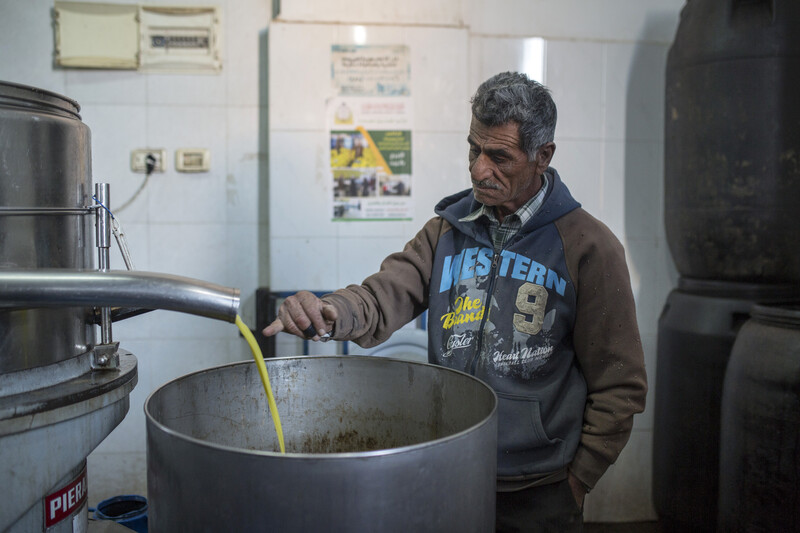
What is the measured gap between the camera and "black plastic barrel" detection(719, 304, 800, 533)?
168 centimetres

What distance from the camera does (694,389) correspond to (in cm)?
211

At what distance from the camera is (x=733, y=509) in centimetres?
183

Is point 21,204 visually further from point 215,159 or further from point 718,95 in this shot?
point 718,95

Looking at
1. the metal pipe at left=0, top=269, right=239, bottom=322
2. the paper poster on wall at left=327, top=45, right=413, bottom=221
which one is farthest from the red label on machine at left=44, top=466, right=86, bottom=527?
the paper poster on wall at left=327, top=45, right=413, bottom=221

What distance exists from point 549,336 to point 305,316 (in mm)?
486

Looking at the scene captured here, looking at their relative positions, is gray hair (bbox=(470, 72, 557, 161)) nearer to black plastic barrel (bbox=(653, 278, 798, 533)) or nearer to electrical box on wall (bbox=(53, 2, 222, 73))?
black plastic barrel (bbox=(653, 278, 798, 533))

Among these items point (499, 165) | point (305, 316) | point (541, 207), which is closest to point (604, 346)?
point (541, 207)

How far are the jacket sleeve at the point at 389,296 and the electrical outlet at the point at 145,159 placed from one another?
1.22 metres

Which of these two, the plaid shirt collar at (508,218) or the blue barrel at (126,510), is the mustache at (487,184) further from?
the blue barrel at (126,510)

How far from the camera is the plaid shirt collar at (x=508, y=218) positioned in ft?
4.16

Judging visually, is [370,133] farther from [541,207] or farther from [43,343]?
[43,343]

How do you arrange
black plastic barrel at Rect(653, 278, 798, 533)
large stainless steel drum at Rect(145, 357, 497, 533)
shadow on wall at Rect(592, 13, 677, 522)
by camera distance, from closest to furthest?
large stainless steel drum at Rect(145, 357, 497, 533) < black plastic barrel at Rect(653, 278, 798, 533) < shadow on wall at Rect(592, 13, 677, 522)

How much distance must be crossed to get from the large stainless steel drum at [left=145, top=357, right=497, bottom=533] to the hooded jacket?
7.3 inches

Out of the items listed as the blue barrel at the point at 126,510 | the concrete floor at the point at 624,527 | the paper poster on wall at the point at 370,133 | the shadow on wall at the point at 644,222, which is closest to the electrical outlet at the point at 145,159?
the paper poster on wall at the point at 370,133
